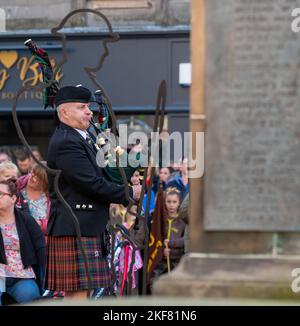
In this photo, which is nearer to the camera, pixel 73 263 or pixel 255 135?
pixel 255 135

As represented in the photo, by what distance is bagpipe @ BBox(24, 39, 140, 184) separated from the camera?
21.9ft

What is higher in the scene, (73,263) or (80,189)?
(80,189)

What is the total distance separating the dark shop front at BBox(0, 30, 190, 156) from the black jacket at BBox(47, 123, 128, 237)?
34.5ft

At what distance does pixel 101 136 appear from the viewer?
22.7 feet

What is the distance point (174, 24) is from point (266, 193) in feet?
42.8

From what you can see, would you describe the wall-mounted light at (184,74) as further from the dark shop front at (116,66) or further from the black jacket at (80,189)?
the black jacket at (80,189)

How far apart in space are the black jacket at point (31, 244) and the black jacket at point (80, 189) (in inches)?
53.9

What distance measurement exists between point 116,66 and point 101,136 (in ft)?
34.3

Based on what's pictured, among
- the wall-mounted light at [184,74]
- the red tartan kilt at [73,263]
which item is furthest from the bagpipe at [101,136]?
the wall-mounted light at [184,74]

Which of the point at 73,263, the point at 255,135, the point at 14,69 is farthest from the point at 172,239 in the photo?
the point at 14,69

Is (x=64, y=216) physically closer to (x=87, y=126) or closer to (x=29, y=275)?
(x=87, y=126)

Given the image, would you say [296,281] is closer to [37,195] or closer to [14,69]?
[37,195]

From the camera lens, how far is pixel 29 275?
779 centimetres

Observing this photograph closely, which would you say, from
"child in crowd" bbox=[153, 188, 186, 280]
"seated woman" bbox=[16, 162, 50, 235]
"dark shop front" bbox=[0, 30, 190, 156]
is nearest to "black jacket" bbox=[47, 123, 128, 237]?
"seated woman" bbox=[16, 162, 50, 235]
